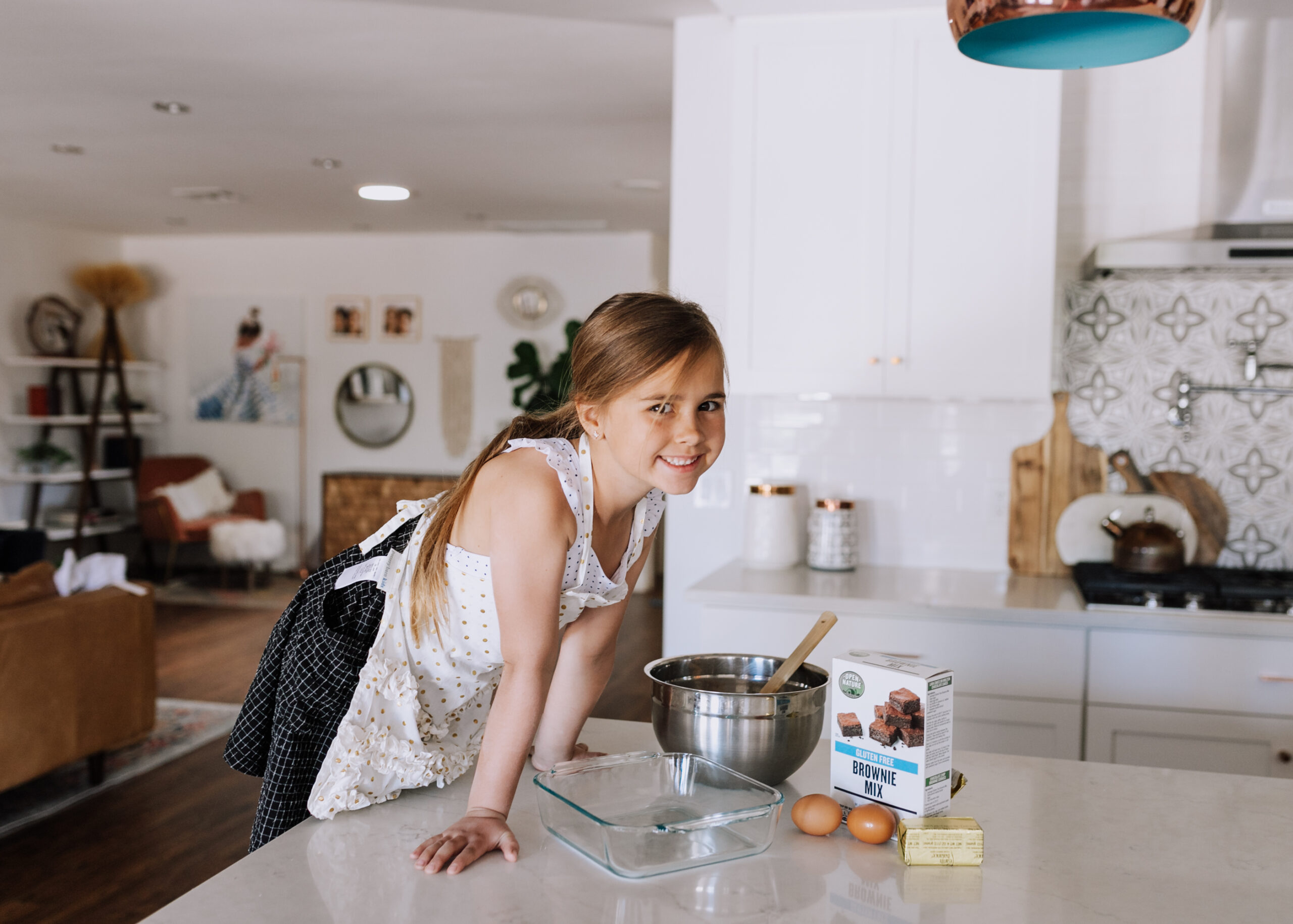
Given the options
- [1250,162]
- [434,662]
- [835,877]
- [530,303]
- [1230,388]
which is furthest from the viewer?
[530,303]

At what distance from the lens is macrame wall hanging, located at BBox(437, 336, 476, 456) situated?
786cm

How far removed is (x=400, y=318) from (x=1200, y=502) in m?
6.17

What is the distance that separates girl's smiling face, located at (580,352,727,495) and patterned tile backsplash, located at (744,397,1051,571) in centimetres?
206

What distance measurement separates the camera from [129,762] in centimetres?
407

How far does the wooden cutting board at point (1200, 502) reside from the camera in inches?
121

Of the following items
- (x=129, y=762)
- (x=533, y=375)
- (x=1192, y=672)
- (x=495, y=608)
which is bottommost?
Result: (x=129, y=762)

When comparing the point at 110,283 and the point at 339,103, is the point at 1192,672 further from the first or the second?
the point at 110,283

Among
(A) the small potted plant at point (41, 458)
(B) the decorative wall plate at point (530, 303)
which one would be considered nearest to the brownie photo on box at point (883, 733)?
(B) the decorative wall plate at point (530, 303)

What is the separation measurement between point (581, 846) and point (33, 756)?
310cm

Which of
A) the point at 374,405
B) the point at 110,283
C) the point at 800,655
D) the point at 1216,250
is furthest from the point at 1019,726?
the point at 110,283

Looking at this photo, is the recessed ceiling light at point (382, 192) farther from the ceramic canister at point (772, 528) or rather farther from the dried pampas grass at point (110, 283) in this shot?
the dried pampas grass at point (110, 283)

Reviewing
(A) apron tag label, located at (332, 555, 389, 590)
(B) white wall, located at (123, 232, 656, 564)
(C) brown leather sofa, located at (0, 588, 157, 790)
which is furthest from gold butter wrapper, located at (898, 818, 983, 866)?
(B) white wall, located at (123, 232, 656, 564)

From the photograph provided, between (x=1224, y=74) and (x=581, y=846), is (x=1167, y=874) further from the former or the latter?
(x=1224, y=74)

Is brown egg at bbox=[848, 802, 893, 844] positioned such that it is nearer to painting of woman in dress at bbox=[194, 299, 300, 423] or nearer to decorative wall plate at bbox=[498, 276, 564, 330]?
decorative wall plate at bbox=[498, 276, 564, 330]
